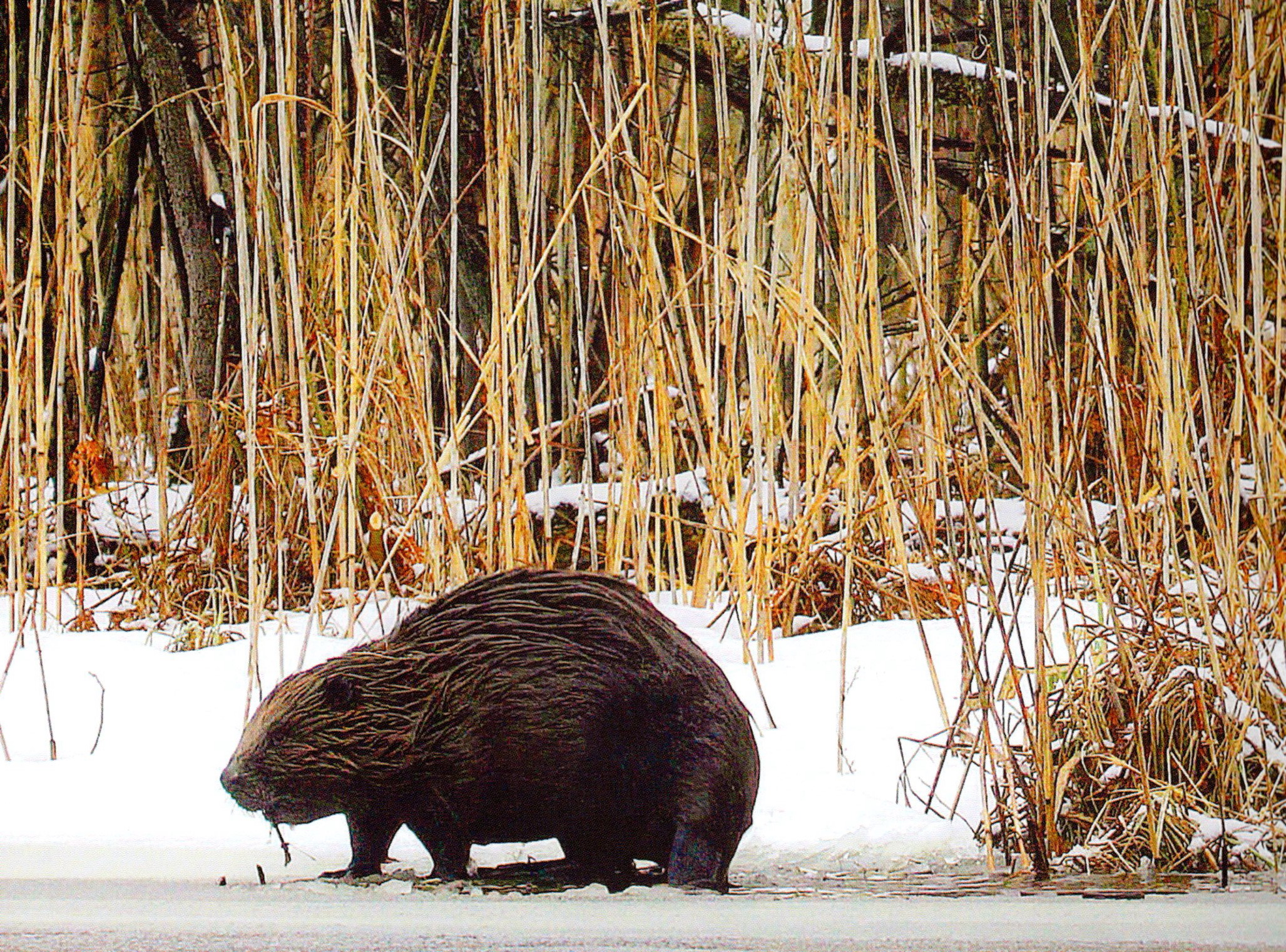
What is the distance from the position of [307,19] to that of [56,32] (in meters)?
0.25

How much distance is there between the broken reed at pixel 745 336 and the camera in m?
1.11

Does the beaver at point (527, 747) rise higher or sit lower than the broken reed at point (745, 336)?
lower

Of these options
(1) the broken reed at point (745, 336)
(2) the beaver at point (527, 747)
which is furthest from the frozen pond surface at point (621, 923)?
(1) the broken reed at point (745, 336)

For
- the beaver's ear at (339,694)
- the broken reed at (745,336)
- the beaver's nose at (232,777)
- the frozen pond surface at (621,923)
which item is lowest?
the frozen pond surface at (621,923)

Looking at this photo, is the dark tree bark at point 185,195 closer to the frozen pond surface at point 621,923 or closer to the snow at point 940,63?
the snow at point 940,63

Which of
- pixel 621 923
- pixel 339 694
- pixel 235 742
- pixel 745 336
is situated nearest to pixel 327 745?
pixel 339 694

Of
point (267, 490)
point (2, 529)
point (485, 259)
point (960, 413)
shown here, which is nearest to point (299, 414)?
point (267, 490)

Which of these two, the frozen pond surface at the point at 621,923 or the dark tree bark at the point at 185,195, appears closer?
the frozen pond surface at the point at 621,923

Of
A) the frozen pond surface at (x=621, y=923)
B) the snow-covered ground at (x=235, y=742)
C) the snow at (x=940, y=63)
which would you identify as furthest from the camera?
the snow at (x=940, y=63)

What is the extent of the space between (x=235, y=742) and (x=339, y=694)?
0.39m

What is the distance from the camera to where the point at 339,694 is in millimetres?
853

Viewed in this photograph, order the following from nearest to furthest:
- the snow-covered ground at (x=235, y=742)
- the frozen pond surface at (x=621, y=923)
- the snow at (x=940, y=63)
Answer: the frozen pond surface at (x=621, y=923)
the snow-covered ground at (x=235, y=742)
the snow at (x=940, y=63)

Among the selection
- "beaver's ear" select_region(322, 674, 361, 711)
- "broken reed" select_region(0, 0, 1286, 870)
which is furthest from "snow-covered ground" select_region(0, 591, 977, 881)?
"beaver's ear" select_region(322, 674, 361, 711)

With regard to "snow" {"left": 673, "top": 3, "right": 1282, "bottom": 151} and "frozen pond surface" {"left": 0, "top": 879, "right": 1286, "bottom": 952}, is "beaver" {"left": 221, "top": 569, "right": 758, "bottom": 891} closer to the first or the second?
"frozen pond surface" {"left": 0, "top": 879, "right": 1286, "bottom": 952}
